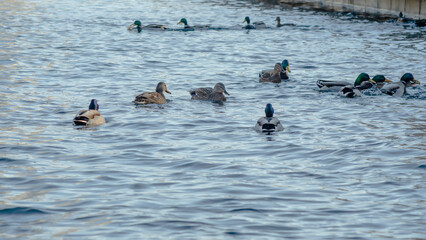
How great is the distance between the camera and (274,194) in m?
11.7

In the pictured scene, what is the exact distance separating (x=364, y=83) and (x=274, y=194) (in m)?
10.9

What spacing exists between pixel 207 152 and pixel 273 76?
9.53 meters

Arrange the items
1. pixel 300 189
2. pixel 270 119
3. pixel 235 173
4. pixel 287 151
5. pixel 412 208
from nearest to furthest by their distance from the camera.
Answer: pixel 412 208 < pixel 300 189 < pixel 235 173 < pixel 287 151 < pixel 270 119

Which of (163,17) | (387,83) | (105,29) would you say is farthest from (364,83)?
(163,17)

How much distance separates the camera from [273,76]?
23.8 meters

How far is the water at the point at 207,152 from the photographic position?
1048cm

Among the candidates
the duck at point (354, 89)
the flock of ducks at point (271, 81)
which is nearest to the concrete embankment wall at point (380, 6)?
the flock of ducks at point (271, 81)

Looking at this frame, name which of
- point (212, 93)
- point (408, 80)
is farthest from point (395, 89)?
point (212, 93)

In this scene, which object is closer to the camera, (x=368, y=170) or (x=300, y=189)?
(x=300, y=189)

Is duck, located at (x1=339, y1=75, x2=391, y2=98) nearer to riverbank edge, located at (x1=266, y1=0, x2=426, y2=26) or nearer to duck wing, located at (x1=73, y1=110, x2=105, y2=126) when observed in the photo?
duck wing, located at (x1=73, y1=110, x2=105, y2=126)

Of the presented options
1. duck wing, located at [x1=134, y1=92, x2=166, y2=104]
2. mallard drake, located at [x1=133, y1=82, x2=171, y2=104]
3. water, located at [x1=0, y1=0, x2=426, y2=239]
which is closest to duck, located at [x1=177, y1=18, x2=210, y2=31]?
water, located at [x1=0, y1=0, x2=426, y2=239]

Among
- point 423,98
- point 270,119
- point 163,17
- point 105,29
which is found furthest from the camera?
point 163,17

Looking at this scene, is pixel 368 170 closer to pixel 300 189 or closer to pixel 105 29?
pixel 300 189

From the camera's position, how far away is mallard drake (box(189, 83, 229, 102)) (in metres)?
20.2
